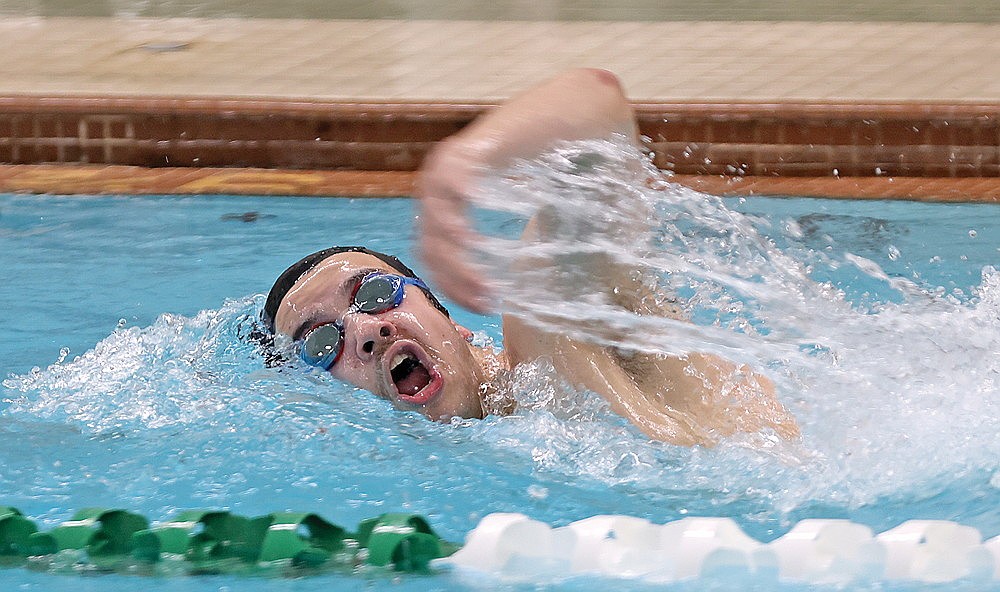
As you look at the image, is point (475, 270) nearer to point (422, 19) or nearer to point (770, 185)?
point (770, 185)

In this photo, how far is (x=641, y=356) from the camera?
2326 mm

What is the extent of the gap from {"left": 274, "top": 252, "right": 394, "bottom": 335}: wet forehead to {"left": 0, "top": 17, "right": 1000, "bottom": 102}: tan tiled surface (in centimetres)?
291

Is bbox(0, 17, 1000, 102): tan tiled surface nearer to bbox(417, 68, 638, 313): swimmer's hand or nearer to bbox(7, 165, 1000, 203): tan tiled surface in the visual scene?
bbox(7, 165, 1000, 203): tan tiled surface

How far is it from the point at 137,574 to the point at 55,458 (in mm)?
701

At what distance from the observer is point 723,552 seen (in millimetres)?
1796

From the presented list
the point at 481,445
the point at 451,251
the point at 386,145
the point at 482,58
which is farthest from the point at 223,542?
the point at 482,58

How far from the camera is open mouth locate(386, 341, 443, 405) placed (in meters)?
2.20

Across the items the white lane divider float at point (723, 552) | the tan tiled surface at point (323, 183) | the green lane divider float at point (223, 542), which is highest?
the white lane divider float at point (723, 552)

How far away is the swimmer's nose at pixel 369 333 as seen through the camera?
2234mm

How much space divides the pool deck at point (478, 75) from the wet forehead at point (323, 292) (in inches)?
91.1

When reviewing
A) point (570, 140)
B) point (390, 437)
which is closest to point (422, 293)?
point (390, 437)

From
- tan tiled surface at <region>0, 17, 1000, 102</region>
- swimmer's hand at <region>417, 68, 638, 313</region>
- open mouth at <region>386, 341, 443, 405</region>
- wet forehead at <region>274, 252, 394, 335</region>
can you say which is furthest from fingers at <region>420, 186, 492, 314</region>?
tan tiled surface at <region>0, 17, 1000, 102</region>

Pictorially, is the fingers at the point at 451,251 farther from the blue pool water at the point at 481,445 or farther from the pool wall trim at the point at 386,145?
the pool wall trim at the point at 386,145

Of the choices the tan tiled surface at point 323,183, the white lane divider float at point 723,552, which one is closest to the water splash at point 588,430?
the white lane divider float at point 723,552
